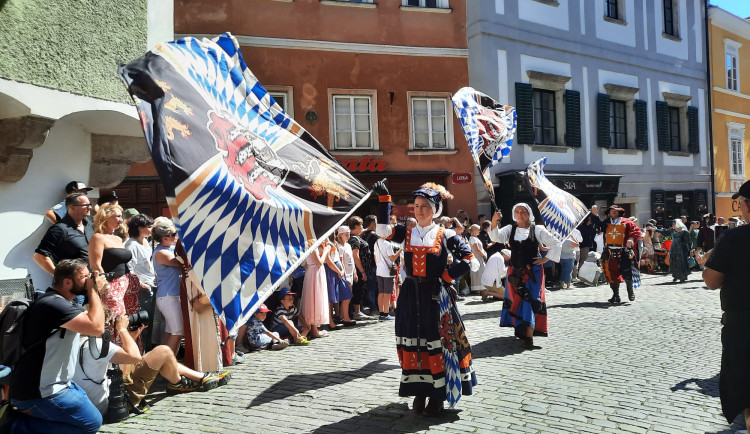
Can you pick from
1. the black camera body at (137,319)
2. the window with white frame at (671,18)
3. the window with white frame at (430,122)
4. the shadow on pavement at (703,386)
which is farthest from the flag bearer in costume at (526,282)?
the window with white frame at (671,18)

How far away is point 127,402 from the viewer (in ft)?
18.9

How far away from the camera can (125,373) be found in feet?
19.2

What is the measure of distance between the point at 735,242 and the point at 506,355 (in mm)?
3591

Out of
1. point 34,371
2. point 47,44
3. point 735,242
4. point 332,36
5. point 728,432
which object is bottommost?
point 728,432

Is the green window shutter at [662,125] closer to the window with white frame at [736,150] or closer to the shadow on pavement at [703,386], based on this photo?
the window with white frame at [736,150]

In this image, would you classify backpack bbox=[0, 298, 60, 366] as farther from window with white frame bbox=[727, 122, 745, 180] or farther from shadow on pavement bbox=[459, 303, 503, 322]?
window with white frame bbox=[727, 122, 745, 180]

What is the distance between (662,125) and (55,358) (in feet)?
75.2

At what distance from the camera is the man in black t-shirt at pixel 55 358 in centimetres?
391

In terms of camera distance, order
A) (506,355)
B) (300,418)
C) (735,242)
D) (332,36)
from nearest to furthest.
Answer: (735,242) → (300,418) → (506,355) → (332,36)

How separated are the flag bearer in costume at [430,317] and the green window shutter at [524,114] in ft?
41.8

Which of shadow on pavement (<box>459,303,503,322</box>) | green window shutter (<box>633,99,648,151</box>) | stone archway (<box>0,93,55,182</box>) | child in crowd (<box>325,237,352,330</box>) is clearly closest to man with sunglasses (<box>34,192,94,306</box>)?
stone archway (<box>0,93,55,182</box>)

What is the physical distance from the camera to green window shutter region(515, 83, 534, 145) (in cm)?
1802

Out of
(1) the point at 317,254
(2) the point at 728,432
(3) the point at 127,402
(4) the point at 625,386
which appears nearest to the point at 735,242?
(2) the point at 728,432

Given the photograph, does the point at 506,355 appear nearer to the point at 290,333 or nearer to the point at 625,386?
the point at 625,386
